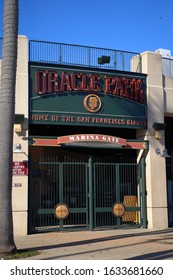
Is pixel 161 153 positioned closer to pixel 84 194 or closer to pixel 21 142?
pixel 84 194

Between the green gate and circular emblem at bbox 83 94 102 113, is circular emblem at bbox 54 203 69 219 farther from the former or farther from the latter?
circular emblem at bbox 83 94 102 113

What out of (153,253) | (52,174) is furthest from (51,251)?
(52,174)

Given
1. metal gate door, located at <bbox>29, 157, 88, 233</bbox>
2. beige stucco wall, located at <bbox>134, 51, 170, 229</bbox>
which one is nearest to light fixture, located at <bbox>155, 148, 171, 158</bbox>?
beige stucco wall, located at <bbox>134, 51, 170, 229</bbox>

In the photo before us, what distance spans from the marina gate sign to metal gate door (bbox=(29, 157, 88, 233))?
6.15 feet

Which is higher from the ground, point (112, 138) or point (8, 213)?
point (112, 138)

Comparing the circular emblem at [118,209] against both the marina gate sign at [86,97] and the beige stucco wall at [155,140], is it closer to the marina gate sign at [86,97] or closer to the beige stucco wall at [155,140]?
the beige stucco wall at [155,140]

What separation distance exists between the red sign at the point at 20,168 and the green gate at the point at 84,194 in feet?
1.51

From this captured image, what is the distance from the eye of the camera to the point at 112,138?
56.6ft

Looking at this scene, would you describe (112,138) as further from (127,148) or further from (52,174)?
(52,174)

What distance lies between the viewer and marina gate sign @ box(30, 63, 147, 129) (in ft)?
54.4

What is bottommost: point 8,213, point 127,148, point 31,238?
point 31,238

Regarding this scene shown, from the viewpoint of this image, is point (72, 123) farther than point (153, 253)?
Yes
